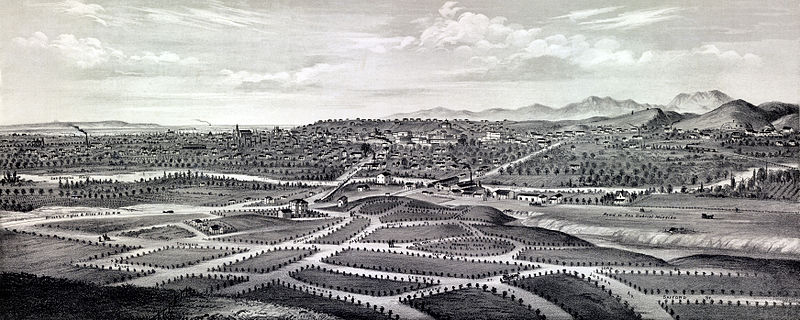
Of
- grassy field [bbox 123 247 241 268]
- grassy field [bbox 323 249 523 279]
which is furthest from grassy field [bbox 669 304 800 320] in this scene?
grassy field [bbox 123 247 241 268]

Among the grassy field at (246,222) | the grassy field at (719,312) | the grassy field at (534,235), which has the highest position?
the grassy field at (246,222)

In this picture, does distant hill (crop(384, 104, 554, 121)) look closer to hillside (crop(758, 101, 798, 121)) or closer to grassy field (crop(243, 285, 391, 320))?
hillside (crop(758, 101, 798, 121))

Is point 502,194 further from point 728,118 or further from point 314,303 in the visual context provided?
point 314,303

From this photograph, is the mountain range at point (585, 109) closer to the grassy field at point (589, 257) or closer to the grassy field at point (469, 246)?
the grassy field at point (469, 246)

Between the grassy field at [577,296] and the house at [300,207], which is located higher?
the house at [300,207]

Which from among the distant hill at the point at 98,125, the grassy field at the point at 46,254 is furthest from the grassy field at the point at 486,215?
the grassy field at the point at 46,254

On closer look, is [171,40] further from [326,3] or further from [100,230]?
[100,230]
